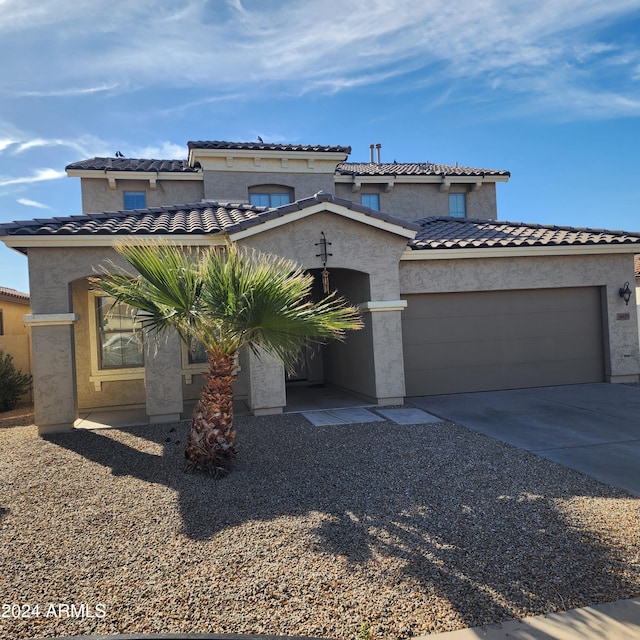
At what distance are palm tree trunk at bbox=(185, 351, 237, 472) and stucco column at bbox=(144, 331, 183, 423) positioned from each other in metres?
3.44

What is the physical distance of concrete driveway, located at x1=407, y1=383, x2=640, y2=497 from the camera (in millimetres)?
6562

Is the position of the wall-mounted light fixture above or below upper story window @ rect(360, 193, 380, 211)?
below

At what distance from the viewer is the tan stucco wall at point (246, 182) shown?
49.4 ft

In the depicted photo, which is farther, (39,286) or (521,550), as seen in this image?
(39,286)

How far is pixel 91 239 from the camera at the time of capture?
30.4 ft

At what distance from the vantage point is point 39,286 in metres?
9.18

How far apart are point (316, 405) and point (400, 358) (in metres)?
2.19

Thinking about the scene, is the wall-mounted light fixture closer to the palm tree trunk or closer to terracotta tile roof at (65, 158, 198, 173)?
the palm tree trunk

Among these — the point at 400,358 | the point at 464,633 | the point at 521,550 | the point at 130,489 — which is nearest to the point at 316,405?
the point at 400,358

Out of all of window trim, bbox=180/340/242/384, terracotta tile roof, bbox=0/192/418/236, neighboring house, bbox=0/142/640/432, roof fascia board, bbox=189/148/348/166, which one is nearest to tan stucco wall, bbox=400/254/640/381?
neighboring house, bbox=0/142/640/432

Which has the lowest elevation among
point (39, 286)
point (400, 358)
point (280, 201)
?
point (400, 358)

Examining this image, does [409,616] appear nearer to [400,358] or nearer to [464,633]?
[464,633]

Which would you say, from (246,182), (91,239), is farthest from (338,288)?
(91,239)

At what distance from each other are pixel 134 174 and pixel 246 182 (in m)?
3.35
